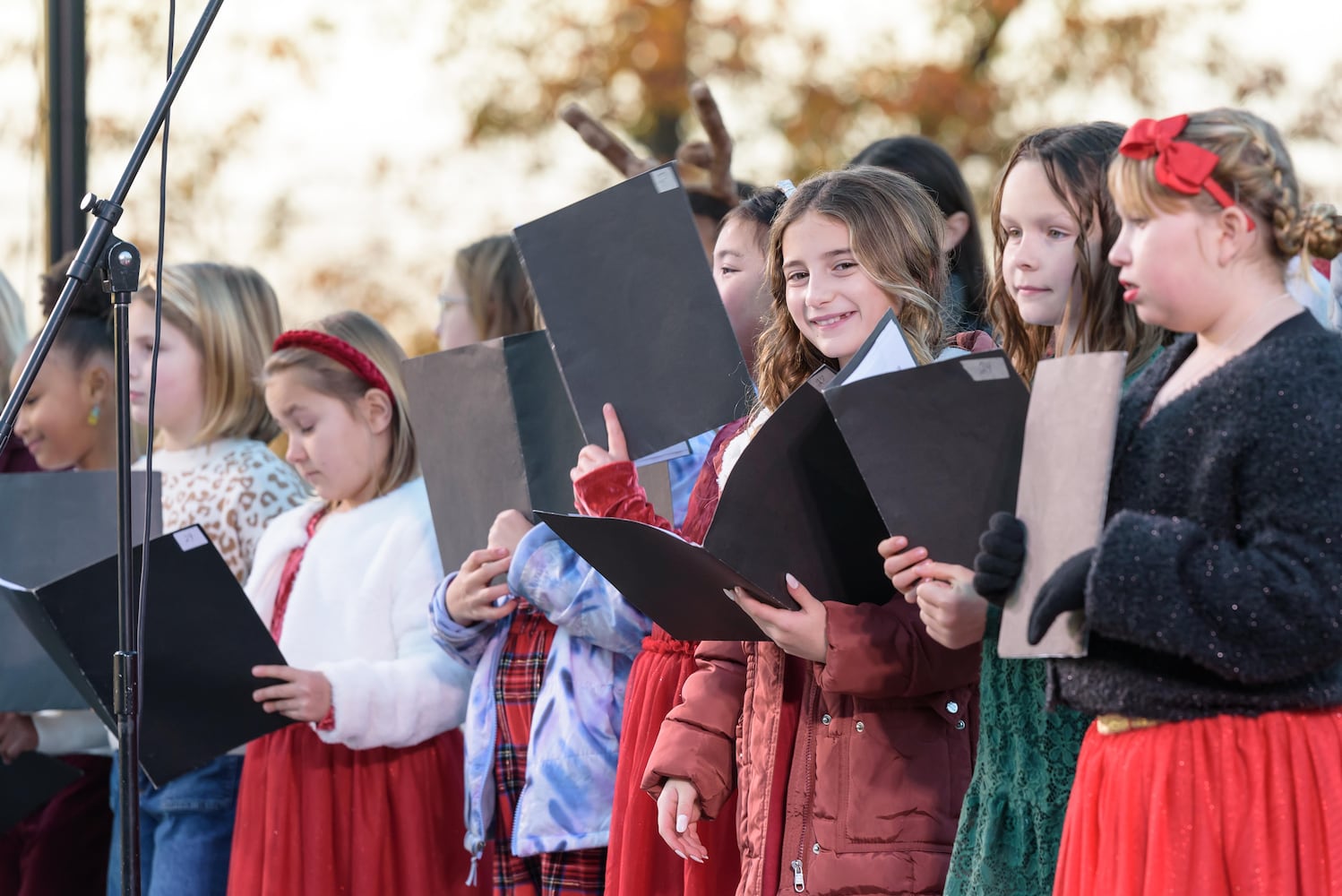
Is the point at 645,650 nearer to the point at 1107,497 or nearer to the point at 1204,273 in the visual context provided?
the point at 1107,497

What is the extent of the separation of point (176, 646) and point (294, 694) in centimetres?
24

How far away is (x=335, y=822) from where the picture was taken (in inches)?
123

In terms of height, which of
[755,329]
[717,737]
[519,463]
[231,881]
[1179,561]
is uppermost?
[755,329]

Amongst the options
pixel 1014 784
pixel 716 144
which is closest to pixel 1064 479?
pixel 1014 784

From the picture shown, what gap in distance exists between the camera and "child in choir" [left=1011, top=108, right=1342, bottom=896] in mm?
1566

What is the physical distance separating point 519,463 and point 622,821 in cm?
66

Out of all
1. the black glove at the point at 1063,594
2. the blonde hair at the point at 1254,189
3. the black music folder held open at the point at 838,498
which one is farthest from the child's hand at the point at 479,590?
the blonde hair at the point at 1254,189

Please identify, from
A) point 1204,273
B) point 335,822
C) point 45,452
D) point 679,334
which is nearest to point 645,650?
point 679,334

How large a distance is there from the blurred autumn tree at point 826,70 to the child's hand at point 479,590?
7.61 metres

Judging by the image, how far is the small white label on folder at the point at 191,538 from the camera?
2.72 meters

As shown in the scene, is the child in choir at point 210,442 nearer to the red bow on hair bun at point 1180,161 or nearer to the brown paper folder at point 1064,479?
the brown paper folder at point 1064,479

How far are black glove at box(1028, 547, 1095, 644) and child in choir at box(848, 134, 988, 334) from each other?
139cm

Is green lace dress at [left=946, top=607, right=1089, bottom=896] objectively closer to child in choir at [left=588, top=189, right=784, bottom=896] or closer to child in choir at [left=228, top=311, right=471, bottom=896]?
child in choir at [left=588, top=189, right=784, bottom=896]

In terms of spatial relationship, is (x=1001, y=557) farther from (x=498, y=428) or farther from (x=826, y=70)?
(x=826, y=70)
